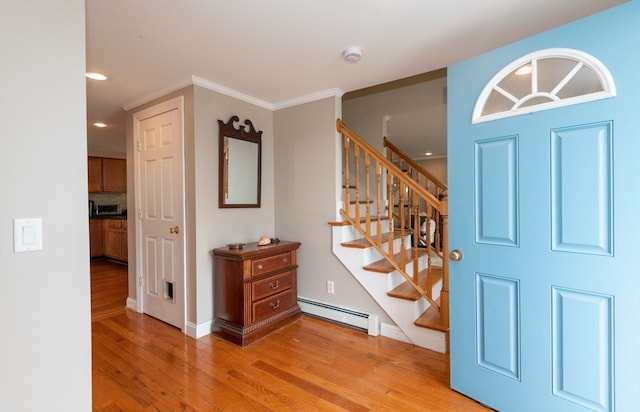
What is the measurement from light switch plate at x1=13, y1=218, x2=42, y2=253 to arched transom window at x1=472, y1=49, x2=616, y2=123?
2041mm

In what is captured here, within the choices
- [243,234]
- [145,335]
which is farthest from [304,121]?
[145,335]

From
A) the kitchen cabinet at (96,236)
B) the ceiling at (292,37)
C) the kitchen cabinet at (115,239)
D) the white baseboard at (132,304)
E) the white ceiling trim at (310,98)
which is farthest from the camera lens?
the kitchen cabinet at (96,236)

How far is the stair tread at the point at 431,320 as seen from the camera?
89.9 inches

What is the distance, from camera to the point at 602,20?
1305mm

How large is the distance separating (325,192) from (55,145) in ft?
7.13

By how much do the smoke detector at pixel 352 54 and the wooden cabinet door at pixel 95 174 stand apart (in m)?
6.16

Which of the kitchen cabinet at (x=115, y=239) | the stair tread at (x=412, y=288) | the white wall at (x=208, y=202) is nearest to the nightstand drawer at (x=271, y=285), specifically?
the white wall at (x=208, y=202)

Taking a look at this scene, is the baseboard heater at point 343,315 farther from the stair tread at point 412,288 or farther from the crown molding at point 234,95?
the crown molding at point 234,95

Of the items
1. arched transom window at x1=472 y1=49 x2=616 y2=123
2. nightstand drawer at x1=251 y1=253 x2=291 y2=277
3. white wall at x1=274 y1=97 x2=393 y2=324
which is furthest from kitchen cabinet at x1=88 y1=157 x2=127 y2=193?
arched transom window at x1=472 y1=49 x2=616 y2=123

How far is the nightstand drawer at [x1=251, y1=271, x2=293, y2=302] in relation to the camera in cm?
260

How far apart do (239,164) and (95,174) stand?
495 centimetres

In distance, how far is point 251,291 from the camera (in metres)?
2.55

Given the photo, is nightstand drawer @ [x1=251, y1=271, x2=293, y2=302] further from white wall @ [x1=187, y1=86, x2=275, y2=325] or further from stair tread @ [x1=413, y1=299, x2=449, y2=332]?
stair tread @ [x1=413, y1=299, x2=449, y2=332]

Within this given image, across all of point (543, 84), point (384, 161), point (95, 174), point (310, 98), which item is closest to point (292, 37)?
point (310, 98)
